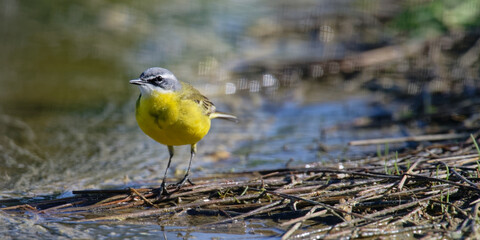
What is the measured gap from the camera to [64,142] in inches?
300

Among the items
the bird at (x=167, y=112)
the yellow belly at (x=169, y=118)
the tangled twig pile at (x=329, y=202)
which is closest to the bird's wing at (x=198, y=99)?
the bird at (x=167, y=112)

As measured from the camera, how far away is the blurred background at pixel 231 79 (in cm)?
711

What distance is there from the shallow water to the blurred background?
0.03 m

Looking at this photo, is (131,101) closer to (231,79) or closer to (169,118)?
(231,79)

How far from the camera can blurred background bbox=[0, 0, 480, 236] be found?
23.3ft

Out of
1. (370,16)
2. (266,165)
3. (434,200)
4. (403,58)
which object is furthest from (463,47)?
(434,200)

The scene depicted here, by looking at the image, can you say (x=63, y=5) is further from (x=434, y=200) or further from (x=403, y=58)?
(x=434, y=200)

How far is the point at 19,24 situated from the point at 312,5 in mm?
8000

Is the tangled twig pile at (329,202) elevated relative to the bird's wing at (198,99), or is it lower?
lower

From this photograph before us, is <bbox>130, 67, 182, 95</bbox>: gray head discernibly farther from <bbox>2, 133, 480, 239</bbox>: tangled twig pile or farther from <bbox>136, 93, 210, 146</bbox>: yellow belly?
<bbox>2, 133, 480, 239</bbox>: tangled twig pile

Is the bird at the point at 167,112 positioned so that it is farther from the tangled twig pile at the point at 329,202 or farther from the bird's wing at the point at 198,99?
the tangled twig pile at the point at 329,202

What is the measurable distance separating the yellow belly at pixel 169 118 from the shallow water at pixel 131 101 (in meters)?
0.92

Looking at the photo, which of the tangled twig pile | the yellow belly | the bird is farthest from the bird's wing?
the tangled twig pile

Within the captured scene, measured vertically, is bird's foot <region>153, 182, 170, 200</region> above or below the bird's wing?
below
